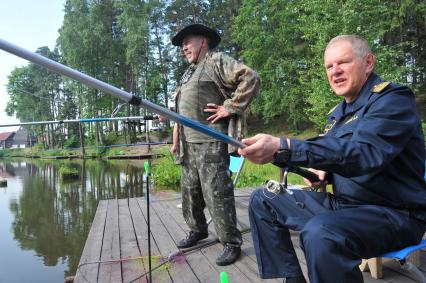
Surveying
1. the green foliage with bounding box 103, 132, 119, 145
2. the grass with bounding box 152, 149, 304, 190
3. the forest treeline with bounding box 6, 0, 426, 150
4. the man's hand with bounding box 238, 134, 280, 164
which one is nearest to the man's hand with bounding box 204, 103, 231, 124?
A: the man's hand with bounding box 238, 134, 280, 164

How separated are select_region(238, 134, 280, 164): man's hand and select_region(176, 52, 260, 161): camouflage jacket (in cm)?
136

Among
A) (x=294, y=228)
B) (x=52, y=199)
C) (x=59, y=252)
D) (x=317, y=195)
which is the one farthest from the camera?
(x=52, y=199)

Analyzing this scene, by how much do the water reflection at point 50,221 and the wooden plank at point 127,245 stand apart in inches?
61.0

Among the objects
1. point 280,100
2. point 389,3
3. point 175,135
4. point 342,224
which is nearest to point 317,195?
point 342,224

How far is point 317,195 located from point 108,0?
33.8 m

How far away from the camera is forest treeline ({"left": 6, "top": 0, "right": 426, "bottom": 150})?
14016 mm

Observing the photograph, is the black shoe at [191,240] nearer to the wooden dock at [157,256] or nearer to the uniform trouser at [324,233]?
the wooden dock at [157,256]

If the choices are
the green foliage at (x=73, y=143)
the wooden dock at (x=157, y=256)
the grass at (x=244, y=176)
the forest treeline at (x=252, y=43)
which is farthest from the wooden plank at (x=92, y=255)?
the green foliage at (x=73, y=143)

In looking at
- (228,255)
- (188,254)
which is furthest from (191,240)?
(228,255)

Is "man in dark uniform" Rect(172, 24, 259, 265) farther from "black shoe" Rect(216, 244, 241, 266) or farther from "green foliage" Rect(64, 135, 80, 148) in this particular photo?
"green foliage" Rect(64, 135, 80, 148)

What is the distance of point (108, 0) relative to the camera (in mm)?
32125

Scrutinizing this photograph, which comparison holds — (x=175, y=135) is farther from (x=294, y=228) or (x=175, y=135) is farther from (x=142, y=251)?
(x=294, y=228)

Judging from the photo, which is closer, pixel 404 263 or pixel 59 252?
pixel 404 263

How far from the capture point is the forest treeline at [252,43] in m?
14.0
